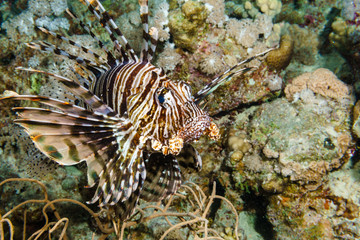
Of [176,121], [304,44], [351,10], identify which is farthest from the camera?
[304,44]

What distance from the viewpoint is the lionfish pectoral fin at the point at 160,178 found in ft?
10.2

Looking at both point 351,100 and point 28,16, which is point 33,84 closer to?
point 28,16

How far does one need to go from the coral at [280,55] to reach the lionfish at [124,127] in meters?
2.89

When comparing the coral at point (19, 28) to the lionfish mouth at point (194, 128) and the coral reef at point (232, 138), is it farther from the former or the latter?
the lionfish mouth at point (194, 128)

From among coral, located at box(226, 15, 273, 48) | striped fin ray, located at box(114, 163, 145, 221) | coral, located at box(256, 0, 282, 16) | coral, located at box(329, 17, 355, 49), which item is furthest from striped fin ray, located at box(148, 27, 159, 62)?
coral, located at box(329, 17, 355, 49)

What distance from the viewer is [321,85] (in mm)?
4527

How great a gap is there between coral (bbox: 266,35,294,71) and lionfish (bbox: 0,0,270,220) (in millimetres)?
2891

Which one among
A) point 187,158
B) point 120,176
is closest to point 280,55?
point 187,158

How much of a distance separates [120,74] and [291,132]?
3215 mm

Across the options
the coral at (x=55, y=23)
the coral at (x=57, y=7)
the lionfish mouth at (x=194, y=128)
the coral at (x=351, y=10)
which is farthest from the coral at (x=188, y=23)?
the coral at (x=351, y=10)

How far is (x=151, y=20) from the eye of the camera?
5027 millimetres

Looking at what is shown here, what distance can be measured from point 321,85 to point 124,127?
4179mm

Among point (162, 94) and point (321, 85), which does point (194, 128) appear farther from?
point (321, 85)

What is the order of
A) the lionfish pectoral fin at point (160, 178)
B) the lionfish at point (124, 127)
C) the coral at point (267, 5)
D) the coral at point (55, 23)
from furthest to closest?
1. the coral at point (267, 5)
2. the coral at point (55, 23)
3. the lionfish pectoral fin at point (160, 178)
4. the lionfish at point (124, 127)
